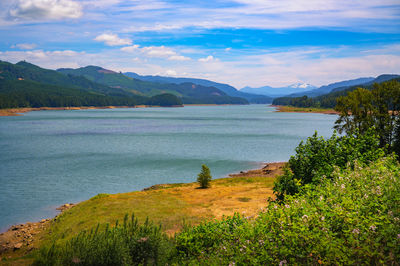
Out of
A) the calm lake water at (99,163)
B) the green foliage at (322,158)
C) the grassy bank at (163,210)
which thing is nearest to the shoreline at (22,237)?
the grassy bank at (163,210)

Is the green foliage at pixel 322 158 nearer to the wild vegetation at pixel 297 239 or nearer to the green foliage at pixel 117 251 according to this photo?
the wild vegetation at pixel 297 239

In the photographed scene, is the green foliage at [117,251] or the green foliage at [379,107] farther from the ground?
the green foliage at [379,107]

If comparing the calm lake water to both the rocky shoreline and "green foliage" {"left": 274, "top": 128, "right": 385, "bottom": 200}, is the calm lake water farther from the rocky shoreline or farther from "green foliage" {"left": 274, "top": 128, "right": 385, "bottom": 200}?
"green foliage" {"left": 274, "top": 128, "right": 385, "bottom": 200}

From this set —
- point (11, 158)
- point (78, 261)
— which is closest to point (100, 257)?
point (78, 261)

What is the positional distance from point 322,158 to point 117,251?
13.7 m

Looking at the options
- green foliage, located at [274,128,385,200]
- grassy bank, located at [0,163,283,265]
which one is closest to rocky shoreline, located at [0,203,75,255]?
grassy bank, located at [0,163,283,265]

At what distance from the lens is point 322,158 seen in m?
18.8

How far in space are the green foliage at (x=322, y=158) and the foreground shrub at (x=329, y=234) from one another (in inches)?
233

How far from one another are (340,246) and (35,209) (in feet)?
107

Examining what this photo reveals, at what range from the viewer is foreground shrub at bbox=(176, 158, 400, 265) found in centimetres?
796

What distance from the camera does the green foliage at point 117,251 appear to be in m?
11.0

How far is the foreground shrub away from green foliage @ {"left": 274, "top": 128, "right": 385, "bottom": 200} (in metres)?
5.92

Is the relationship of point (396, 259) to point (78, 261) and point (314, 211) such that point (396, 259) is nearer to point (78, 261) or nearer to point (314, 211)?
point (314, 211)

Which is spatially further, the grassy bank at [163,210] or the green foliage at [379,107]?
the green foliage at [379,107]
